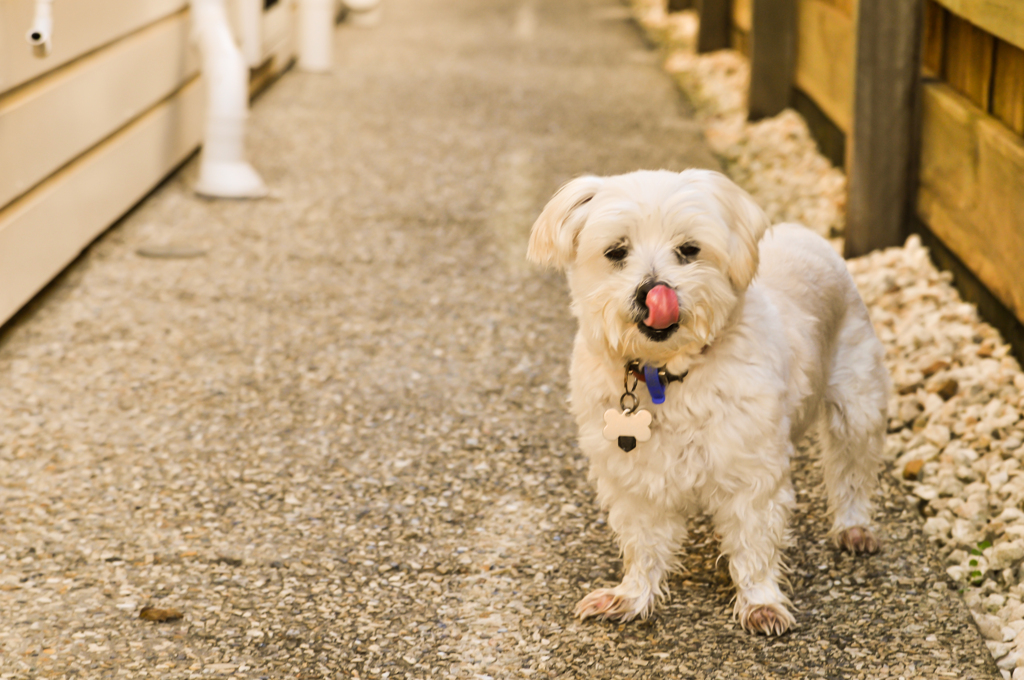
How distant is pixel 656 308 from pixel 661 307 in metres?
0.01

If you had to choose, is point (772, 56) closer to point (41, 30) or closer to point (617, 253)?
point (41, 30)

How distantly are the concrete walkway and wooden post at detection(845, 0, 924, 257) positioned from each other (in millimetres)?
1513

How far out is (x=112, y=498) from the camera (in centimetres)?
342

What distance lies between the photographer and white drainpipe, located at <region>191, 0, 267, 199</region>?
6.36 metres

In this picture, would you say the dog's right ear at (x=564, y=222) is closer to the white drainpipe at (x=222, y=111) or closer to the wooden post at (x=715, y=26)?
the white drainpipe at (x=222, y=111)

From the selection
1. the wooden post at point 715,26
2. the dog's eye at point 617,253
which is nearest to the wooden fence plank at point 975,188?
the dog's eye at point 617,253

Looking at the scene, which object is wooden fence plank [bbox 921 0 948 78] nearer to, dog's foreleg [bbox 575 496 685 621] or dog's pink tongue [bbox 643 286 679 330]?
dog's foreleg [bbox 575 496 685 621]

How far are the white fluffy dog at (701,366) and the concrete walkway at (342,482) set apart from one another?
23cm

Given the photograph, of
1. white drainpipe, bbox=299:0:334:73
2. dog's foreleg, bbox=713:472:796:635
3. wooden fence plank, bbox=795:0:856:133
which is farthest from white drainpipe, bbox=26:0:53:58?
white drainpipe, bbox=299:0:334:73

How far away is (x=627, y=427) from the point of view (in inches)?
102

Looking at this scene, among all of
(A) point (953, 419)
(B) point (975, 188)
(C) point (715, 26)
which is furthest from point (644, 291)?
(C) point (715, 26)

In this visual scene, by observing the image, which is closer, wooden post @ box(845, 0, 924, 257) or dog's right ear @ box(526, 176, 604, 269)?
dog's right ear @ box(526, 176, 604, 269)

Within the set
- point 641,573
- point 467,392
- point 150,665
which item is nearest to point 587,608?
point 641,573

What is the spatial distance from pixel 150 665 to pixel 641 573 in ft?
3.99
